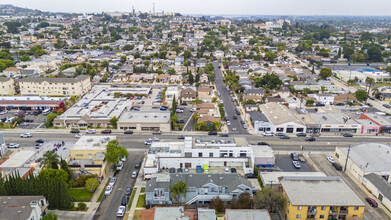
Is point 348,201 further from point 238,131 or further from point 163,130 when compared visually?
point 163,130

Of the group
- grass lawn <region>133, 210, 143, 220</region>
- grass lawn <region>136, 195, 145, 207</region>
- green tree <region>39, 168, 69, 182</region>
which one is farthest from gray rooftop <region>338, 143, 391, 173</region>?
green tree <region>39, 168, 69, 182</region>

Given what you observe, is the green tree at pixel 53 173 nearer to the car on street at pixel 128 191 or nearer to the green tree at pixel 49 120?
the car on street at pixel 128 191

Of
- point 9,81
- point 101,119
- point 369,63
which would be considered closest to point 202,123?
point 101,119

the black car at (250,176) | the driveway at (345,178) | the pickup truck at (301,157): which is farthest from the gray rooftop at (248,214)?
the pickup truck at (301,157)

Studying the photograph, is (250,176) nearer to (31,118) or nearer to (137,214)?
(137,214)

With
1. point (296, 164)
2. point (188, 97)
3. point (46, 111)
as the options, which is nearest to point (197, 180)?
point (296, 164)
